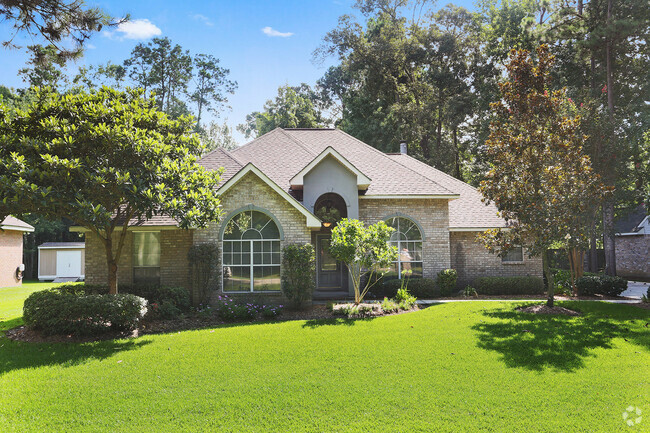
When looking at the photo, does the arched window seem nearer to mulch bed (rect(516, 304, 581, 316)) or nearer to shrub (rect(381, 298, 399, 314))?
shrub (rect(381, 298, 399, 314))

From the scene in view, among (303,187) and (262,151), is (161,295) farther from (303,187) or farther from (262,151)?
(262,151)

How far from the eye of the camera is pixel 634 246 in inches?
1091

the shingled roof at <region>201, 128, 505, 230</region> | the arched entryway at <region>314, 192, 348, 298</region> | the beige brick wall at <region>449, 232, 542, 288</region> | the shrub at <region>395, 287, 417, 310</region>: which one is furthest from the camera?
the beige brick wall at <region>449, 232, 542, 288</region>

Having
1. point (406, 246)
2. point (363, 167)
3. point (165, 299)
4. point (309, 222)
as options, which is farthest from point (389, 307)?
point (363, 167)

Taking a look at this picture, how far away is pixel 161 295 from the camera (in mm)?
13828

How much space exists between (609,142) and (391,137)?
56.9ft

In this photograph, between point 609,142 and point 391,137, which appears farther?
point 391,137

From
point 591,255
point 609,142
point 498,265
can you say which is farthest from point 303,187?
point 591,255

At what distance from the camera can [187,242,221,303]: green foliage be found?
14.2 m

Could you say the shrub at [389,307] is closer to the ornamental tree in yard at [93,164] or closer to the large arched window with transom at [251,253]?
the large arched window with transom at [251,253]

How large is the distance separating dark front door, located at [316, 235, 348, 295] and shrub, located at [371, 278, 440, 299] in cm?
203

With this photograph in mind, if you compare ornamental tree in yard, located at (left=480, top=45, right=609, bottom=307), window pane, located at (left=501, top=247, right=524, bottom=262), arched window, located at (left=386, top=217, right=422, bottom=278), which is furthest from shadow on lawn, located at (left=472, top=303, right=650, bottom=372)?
window pane, located at (left=501, top=247, right=524, bottom=262)

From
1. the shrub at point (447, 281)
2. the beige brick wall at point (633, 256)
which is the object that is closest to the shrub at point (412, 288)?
the shrub at point (447, 281)

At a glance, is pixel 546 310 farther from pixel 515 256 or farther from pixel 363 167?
pixel 363 167
